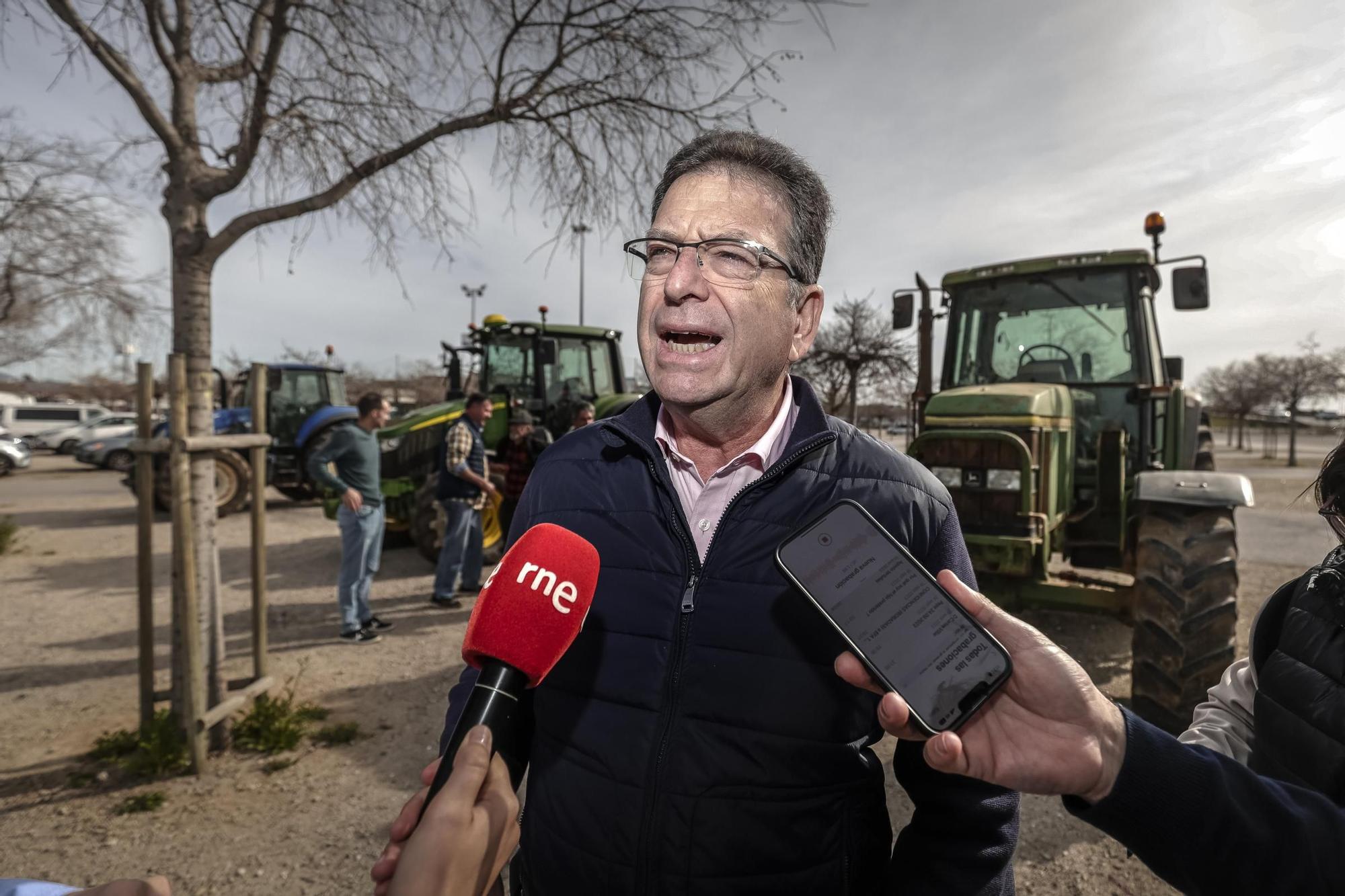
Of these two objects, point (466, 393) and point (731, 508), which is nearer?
point (731, 508)

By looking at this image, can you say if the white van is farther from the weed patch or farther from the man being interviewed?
the man being interviewed

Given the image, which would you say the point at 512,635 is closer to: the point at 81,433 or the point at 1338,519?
the point at 1338,519

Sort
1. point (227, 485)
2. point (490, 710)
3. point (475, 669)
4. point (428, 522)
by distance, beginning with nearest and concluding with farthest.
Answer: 1. point (490, 710)
2. point (475, 669)
3. point (428, 522)
4. point (227, 485)

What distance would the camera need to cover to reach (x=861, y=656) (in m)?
1.08

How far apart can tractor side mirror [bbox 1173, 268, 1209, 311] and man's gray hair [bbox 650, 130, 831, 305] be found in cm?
452

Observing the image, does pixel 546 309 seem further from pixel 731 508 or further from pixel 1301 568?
pixel 1301 568

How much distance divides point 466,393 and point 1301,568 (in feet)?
35.4

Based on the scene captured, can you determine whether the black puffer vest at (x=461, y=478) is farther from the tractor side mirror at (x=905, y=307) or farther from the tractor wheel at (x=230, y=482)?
the tractor wheel at (x=230, y=482)

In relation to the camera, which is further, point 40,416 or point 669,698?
point 40,416

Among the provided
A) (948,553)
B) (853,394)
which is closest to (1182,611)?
(948,553)

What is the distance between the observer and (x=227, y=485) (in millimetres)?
10945

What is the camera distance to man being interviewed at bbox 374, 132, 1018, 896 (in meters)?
1.31

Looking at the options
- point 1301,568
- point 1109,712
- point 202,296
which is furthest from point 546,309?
point 1301,568

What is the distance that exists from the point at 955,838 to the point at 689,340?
1.17 m
